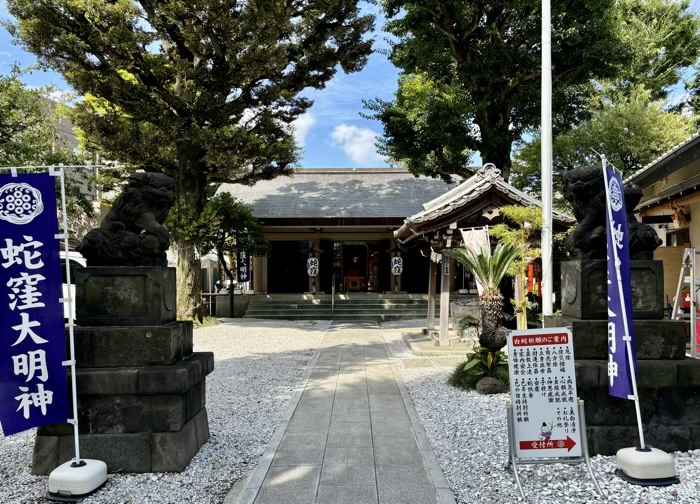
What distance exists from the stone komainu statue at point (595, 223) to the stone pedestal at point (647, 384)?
7.1 inches

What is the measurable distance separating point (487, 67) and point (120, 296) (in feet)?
38.1

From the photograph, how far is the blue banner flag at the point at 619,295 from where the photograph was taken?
392 cm

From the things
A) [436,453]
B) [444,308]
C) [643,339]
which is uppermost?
[643,339]

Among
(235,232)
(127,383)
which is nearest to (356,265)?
(235,232)

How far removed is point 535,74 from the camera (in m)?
13.3

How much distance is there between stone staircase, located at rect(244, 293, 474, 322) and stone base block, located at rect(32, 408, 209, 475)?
559 inches

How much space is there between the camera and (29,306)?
370 cm

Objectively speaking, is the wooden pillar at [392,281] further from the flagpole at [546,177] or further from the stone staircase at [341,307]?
the flagpole at [546,177]

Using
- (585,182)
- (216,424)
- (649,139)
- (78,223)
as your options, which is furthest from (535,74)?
(78,223)

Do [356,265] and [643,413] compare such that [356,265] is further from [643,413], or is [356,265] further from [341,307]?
[643,413]

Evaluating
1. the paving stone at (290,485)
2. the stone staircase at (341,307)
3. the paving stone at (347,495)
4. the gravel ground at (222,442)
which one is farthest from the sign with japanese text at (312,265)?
the paving stone at (347,495)

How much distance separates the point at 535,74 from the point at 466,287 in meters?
10.7

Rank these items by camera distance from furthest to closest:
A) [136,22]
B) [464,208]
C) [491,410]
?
[136,22] → [464,208] → [491,410]

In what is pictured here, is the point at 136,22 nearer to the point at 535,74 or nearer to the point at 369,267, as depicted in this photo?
the point at 535,74
